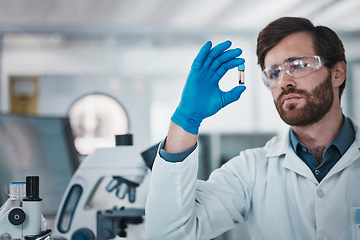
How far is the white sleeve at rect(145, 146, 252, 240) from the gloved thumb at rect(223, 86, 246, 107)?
19 cm

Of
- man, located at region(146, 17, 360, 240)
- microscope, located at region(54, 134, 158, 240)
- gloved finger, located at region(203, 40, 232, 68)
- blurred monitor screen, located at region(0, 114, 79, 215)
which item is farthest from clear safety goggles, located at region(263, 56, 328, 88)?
blurred monitor screen, located at region(0, 114, 79, 215)

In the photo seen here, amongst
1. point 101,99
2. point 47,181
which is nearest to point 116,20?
point 101,99

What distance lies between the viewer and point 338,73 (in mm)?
1561

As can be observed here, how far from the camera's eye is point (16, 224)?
95 centimetres

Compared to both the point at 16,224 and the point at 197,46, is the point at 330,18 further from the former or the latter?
Answer: the point at 16,224

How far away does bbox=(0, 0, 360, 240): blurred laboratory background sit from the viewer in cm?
155

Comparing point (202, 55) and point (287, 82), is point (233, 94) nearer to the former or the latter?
point (202, 55)

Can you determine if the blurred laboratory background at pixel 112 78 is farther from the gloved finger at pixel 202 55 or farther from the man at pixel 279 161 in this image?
the gloved finger at pixel 202 55

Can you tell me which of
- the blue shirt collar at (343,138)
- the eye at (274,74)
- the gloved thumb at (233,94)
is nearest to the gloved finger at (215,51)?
the gloved thumb at (233,94)

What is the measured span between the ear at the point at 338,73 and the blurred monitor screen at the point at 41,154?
1.11 meters

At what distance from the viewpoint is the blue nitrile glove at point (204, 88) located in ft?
3.81

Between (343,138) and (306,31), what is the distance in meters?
0.44

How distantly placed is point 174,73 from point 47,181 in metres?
2.47

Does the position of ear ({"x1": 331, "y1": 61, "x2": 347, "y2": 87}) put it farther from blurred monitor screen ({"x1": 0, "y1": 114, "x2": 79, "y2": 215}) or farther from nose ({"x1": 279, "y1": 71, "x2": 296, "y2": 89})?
blurred monitor screen ({"x1": 0, "y1": 114, "x2": 79, "y2": 215})
